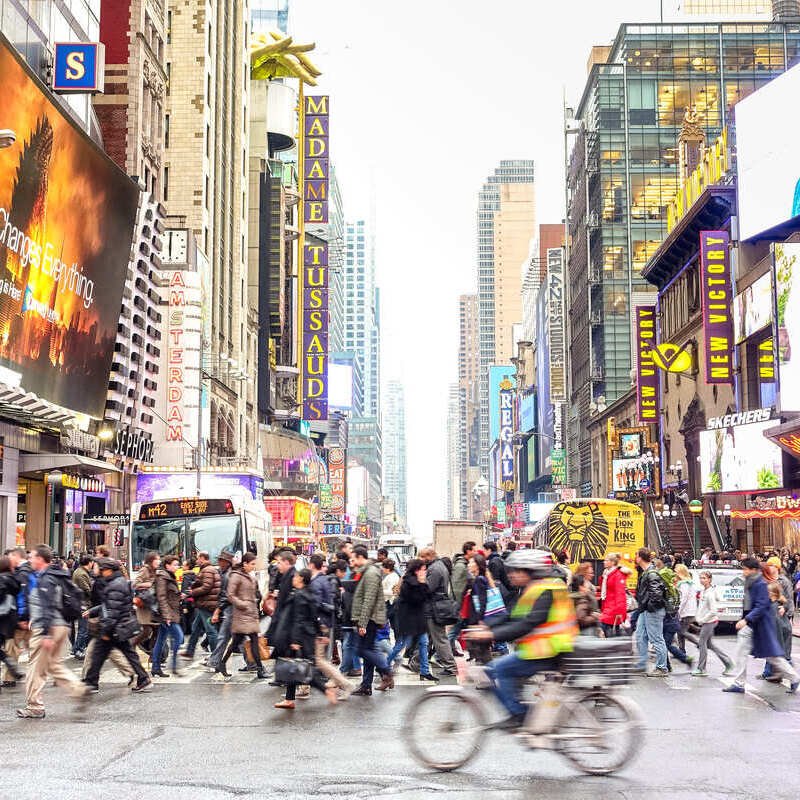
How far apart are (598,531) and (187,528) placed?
49.7ft

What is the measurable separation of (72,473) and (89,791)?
36.7 metres

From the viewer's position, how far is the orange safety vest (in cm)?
972

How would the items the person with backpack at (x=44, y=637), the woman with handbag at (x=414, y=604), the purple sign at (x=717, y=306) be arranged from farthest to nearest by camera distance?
the purple sign at (x=717, y=306) → the woman with handbag at (x=414, y=604) → the person with backpack at (x=44, y=637)

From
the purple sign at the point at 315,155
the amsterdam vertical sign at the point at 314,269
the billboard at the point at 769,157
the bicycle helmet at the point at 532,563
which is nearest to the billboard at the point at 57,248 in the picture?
the bicycle helmet at the point at 532,563

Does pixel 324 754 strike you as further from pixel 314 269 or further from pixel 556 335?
pixel 556 335

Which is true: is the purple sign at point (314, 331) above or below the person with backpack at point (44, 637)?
above

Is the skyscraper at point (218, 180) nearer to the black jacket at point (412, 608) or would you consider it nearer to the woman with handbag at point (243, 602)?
the woman with handbag at point (243, 602)

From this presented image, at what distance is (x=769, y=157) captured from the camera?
54875mm

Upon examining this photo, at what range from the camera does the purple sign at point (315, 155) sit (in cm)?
10856

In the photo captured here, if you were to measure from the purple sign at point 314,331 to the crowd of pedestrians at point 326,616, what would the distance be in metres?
87.9

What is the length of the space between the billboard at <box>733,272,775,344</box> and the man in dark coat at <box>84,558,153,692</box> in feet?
130

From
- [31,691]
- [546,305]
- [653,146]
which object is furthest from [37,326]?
[546,305]

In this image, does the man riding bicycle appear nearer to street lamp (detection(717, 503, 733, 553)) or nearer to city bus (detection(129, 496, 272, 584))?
city bus (detection(129, 496, 272, 584))

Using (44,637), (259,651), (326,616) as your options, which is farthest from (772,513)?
(44,637)
